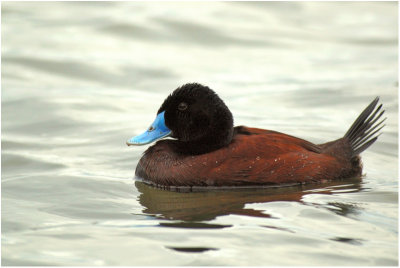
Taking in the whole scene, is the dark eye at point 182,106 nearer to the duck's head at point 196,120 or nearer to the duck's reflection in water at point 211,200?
the duck's head at point 196,120

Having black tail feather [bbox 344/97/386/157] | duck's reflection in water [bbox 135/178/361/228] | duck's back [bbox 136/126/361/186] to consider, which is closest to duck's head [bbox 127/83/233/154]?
duck's back [bbox 136/126/361/186]

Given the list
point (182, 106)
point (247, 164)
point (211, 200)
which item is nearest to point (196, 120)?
point (182, 106)

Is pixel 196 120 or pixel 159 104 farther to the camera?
pixel 159 104

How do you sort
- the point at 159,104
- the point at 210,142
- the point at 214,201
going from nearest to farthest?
→ the point at 214,201, the point at 210,142, the point at 159,104

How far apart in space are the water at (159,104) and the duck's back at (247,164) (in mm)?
123

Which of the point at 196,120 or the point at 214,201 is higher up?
the point at 196,120

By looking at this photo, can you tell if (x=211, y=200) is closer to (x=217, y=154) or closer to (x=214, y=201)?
(x=214, y=201)

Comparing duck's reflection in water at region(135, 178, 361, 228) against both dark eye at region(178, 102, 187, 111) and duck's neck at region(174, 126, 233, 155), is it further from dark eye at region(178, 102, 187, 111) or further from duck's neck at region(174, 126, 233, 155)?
dark eye at region(178, 102, 187, 111)

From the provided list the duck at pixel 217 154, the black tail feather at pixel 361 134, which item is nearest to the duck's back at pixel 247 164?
the duck at pixel 217 154

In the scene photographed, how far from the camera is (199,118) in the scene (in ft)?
24.1

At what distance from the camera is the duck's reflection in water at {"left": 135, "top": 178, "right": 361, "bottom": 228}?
640 centimetres

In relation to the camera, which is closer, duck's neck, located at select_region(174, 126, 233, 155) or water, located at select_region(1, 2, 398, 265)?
water, located at select_region(1, 2, 398, 265)

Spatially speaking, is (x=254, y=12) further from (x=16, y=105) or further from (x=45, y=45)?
(x=16, y=105)

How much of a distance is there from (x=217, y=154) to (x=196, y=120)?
1.28 feet
